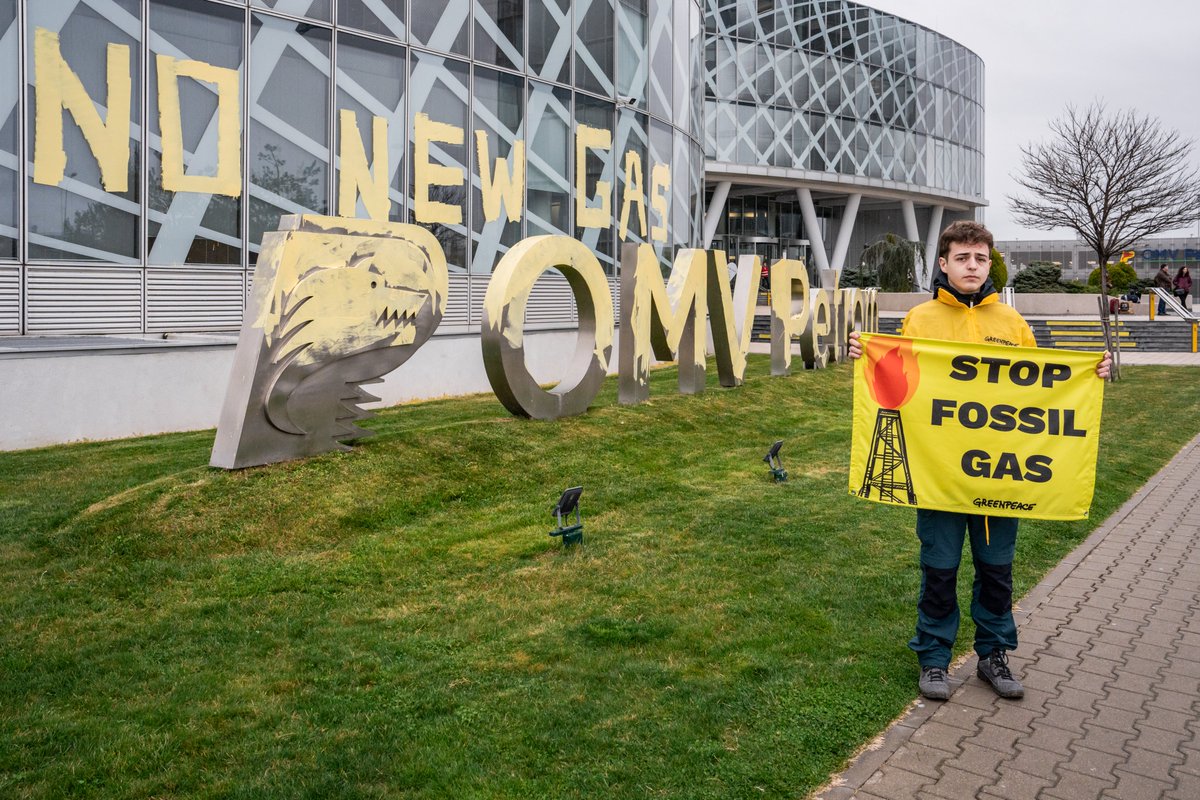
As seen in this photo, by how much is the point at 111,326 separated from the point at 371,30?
661 centimetres

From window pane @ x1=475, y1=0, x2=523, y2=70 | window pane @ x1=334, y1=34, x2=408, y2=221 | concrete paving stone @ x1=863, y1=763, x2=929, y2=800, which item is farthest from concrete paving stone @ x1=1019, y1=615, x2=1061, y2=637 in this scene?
window pane @ x1=475, y1=0, x2=523, y2=70

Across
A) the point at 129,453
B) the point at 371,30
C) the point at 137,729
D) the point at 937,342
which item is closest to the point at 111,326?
the point at 129,453

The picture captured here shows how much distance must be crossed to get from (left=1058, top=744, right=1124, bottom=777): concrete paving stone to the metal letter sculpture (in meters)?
6.49

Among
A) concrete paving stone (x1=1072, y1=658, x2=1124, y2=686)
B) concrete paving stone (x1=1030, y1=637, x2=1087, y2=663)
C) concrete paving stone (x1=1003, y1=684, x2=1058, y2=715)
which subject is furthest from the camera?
concrete paving stone (x1=1030, y1=637, x2=1087, y2=663)

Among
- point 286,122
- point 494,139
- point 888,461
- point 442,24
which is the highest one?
point 442,24

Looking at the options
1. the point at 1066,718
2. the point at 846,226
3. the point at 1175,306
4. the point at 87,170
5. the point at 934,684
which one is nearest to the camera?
the point at 1066,718

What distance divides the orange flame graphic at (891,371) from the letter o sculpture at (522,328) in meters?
5.58

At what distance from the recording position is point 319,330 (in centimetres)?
892

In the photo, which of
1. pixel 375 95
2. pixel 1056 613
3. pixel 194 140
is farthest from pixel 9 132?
pixel 1056 613

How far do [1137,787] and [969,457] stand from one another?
1.78 meters

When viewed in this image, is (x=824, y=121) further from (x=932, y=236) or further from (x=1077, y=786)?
(x=1077, y=786)

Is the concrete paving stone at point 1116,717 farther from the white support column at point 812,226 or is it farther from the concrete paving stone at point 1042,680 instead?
the white support column at point 812,226

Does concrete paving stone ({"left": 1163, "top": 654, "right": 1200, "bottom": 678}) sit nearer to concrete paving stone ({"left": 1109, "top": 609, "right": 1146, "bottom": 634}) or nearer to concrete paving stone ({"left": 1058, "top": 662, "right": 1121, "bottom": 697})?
concrete paving stone ({"left": 1058, "top": 662, "right": 1121, "bottom": 697})

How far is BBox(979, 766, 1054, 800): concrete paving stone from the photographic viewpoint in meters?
3.97
